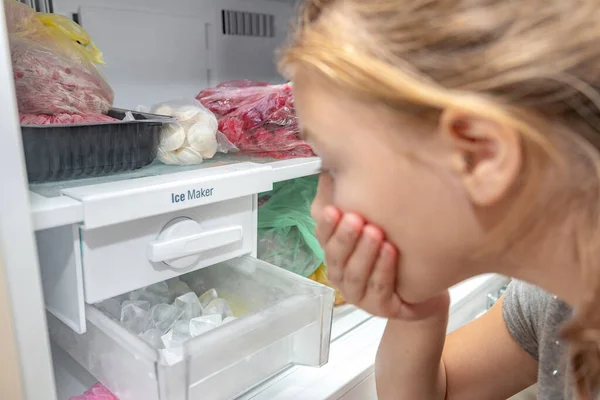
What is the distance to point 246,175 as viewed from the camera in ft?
2.13

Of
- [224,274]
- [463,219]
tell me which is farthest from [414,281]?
[224,274]

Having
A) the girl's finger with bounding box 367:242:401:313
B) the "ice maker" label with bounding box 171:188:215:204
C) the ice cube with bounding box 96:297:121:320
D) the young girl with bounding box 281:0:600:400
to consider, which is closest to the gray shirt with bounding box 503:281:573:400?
the young girl with bounding box 281:0:600:400

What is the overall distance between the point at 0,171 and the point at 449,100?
14.3 inches

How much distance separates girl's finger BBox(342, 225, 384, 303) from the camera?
0.40m

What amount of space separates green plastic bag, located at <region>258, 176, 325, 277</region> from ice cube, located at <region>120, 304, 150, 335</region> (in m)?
0.23

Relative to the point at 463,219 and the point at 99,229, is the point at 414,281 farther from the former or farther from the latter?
the point at 99,229

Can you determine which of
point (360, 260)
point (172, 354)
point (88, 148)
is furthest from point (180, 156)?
point (360, 260)

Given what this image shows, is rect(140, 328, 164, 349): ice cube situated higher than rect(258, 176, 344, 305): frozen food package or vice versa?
rect(258, 176, 344, 305): frozen food package

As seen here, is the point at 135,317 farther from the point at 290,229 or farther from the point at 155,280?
the point at 290,229

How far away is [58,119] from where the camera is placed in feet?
1.86

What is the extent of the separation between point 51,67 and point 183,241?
25cm

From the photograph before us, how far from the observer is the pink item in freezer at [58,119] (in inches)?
21.5

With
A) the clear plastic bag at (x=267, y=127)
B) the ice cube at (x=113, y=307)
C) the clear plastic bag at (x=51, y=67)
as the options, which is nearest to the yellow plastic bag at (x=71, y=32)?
the clear plastic bag at (x=51, y=67)

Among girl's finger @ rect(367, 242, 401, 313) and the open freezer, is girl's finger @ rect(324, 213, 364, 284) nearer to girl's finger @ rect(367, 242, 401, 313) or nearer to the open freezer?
girl's finger @ rect(367, 242, 401, 313)
